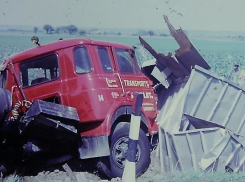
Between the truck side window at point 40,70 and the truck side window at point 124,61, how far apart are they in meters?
1.32

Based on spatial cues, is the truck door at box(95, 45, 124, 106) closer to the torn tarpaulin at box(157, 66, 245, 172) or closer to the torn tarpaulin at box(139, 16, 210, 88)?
the torn tarpaulin at box(157, 66, 245, 172)

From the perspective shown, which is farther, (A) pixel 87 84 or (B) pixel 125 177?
(A) pixel 87 84

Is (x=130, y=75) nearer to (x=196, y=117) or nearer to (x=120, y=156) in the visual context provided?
(x=196, y=117)

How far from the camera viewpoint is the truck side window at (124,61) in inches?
269

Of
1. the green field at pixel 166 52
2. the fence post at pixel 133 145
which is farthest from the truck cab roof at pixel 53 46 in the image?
the fence post at pixel 133 145

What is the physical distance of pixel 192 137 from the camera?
20.2ft

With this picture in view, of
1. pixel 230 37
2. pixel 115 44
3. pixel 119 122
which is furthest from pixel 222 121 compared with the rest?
pixel 230 37

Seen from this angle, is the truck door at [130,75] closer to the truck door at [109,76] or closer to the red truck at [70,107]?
the red truck at [70,107]

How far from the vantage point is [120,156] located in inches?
232

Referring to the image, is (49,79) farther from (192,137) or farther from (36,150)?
(192,137)

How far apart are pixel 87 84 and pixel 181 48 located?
2.34m

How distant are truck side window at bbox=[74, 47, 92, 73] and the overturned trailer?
1960 mm

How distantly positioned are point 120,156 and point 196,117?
71.5 inches

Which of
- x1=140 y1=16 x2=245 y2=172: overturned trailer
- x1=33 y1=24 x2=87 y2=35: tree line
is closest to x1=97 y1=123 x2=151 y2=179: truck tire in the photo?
x1=140 y1=16 x2=245 y2=172: overturned trailer
